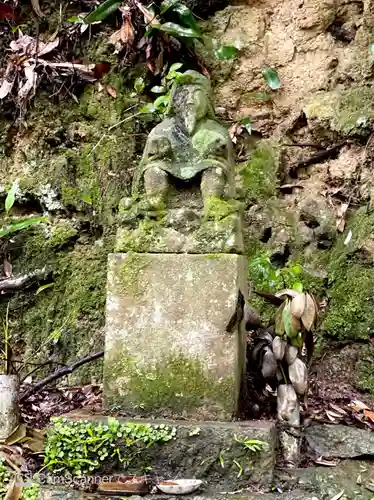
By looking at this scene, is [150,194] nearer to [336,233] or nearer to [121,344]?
[121,344]

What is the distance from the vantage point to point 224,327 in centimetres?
298

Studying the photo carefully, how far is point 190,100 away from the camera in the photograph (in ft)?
11.6

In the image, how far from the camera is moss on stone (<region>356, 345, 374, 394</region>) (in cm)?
396

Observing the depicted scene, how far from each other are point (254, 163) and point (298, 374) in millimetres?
2305

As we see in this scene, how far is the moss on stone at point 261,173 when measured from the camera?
16.0ft

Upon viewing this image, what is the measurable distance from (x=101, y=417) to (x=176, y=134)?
1564 mm

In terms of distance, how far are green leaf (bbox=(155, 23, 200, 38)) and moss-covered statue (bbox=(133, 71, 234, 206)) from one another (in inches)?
49.5

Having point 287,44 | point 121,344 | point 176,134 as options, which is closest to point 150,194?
point 176,134

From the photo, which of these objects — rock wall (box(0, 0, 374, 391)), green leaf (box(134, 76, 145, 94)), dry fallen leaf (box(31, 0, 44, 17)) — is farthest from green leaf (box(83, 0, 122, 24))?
green leaf (box(134, 76, 145, 94))

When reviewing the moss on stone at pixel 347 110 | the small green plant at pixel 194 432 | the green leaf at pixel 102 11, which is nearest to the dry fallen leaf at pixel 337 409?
the small green plant at pixel 194 432

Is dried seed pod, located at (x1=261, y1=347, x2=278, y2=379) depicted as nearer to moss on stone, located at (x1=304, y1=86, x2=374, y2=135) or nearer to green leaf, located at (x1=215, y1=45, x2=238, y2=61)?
moss on stone, located at (x1=304, y1=86, x2=374, y2=135)

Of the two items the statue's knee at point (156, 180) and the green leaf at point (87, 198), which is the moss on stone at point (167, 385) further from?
the green leaf at point (87, 198)

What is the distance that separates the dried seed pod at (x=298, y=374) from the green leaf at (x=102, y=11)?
10.7ft

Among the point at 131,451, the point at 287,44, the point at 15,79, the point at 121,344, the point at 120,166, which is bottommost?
the point at 131,451
